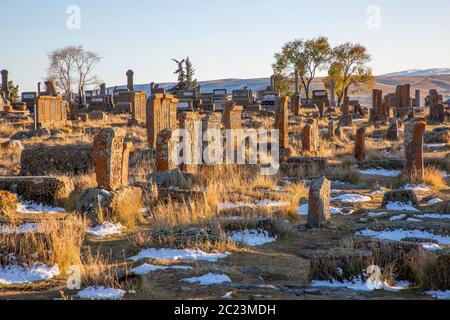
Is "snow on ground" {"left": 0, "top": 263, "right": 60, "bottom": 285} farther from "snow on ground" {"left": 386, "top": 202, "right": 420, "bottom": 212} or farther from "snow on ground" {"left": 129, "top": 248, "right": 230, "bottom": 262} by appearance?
"snow on ground" {"left": 386, "top": 202, "right": 420, "bottom": 212}

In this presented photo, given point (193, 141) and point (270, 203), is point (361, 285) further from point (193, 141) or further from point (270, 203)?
Answer: point (193, 141)

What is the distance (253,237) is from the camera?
367 inches

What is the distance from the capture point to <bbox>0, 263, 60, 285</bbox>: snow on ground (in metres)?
6.81

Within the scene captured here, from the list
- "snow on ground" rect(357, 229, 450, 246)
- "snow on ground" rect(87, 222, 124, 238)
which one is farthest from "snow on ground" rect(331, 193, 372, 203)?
"snow on ground" rect(87, 222, 124, 238)

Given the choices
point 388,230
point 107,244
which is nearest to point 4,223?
point 107,244

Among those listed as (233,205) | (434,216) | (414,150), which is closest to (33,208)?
(233,205)

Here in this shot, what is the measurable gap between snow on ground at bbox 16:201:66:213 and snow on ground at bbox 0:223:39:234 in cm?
209

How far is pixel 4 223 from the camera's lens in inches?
344

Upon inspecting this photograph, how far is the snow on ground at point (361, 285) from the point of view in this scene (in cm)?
616

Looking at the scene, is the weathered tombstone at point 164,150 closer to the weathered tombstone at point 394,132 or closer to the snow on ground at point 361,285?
the snow on ground at point 361,285

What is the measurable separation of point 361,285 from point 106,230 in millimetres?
4650

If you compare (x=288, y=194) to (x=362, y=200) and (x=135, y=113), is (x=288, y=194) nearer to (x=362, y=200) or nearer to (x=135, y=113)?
(x=362, y=200)

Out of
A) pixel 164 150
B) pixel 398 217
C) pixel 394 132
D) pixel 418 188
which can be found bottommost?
pixel 418 188

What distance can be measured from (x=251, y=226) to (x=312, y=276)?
3.12 metres
